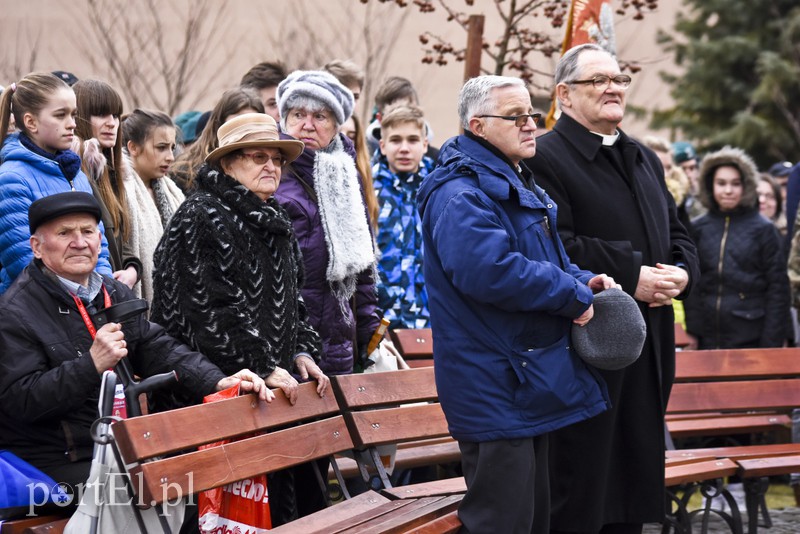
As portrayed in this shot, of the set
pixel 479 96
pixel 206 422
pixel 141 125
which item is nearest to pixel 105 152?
pixel 141 125

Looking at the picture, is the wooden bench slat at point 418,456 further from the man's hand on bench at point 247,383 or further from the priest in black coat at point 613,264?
the priest in black coat at point 613,264

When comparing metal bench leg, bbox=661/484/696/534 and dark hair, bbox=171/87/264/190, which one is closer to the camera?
metal bench leg, bbox=661/484/696/534

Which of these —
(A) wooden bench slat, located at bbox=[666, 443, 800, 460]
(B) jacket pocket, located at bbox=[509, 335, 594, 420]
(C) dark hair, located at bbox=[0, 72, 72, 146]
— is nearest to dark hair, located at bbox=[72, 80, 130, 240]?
(C) dark hair, located at bbox=[0, 72, 72, 146]

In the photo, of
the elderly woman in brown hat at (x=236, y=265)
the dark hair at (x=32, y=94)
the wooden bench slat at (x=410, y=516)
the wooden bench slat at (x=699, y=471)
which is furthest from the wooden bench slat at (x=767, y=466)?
the dark hair at (x=32, y=94)

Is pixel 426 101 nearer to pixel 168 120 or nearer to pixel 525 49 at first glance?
pixel 525 49

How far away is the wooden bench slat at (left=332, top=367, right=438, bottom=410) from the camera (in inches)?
213

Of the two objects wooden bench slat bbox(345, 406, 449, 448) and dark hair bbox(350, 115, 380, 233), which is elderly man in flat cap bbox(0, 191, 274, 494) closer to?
wooden bench slat bbox(345, 406, 449, 448)

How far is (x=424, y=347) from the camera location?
694 centimetres

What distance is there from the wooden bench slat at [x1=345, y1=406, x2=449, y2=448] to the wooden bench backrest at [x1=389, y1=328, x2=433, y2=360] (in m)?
1.04

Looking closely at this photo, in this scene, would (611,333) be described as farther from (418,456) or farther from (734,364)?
(734,364)

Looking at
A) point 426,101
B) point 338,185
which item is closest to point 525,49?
point 338,185

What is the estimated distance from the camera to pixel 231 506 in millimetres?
4750

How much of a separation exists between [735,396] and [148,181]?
12.0ft

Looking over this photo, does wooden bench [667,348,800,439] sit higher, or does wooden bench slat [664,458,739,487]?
wooden bench [667,348,800,439]
